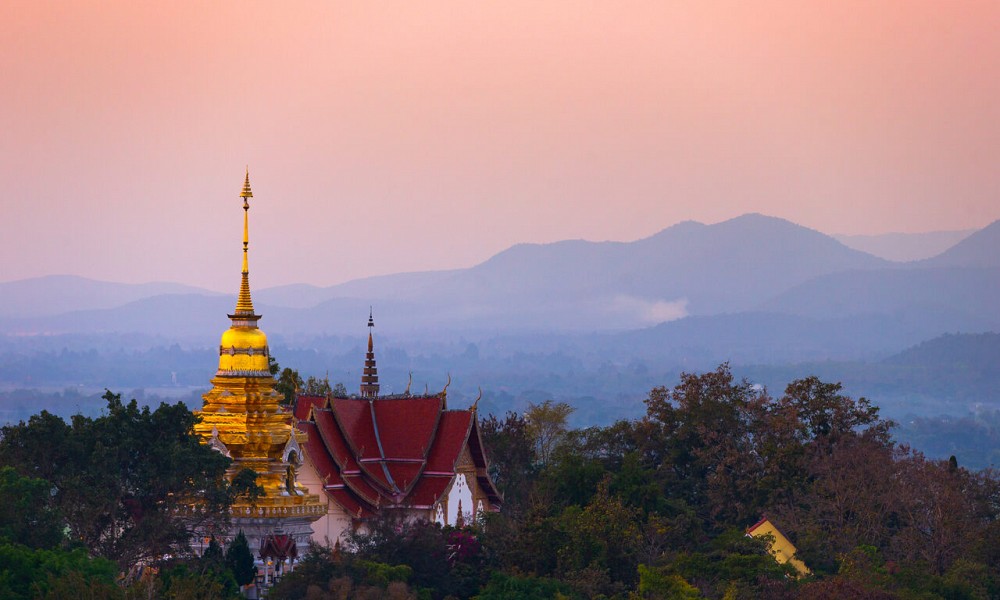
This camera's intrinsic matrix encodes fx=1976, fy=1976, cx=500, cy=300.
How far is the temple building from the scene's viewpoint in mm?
48219

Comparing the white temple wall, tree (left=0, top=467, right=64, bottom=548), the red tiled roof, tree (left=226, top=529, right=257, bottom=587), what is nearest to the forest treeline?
tree (left=0, top=467, right=64, bottom=548)

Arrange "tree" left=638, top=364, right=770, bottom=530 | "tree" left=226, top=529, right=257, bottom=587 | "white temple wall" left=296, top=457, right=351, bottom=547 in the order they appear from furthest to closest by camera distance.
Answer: "tree" left=638, top=364, right=770, bottom=530 → "white temple wall" left=296, top=457, right=351, bottom=547 → "tree" left=226, top=529, right=257, bottom=587

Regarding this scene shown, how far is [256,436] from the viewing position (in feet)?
149

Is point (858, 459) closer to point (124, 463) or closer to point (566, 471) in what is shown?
point (566, 471)

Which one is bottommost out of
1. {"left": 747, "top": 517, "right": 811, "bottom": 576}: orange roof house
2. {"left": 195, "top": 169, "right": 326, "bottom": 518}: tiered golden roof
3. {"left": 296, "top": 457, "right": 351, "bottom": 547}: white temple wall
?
{"left": 747, "top": 517, "right": 811, "bottom": 576}: orange roof house

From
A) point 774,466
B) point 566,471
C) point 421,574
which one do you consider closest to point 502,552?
point 421,574

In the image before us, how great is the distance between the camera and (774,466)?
2128 inches

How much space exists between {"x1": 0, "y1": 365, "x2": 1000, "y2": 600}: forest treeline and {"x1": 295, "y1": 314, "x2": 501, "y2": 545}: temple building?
1628mm

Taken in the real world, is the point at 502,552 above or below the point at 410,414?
below

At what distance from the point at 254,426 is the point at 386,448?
6623 millimetres

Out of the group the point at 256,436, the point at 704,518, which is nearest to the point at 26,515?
the point at 256,436

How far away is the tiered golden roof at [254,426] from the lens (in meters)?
45.0

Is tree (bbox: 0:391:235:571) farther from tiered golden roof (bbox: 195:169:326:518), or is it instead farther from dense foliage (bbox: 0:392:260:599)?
tiered golden roof (bbox: 195:169:326:518)

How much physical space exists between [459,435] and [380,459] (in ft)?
7.21
